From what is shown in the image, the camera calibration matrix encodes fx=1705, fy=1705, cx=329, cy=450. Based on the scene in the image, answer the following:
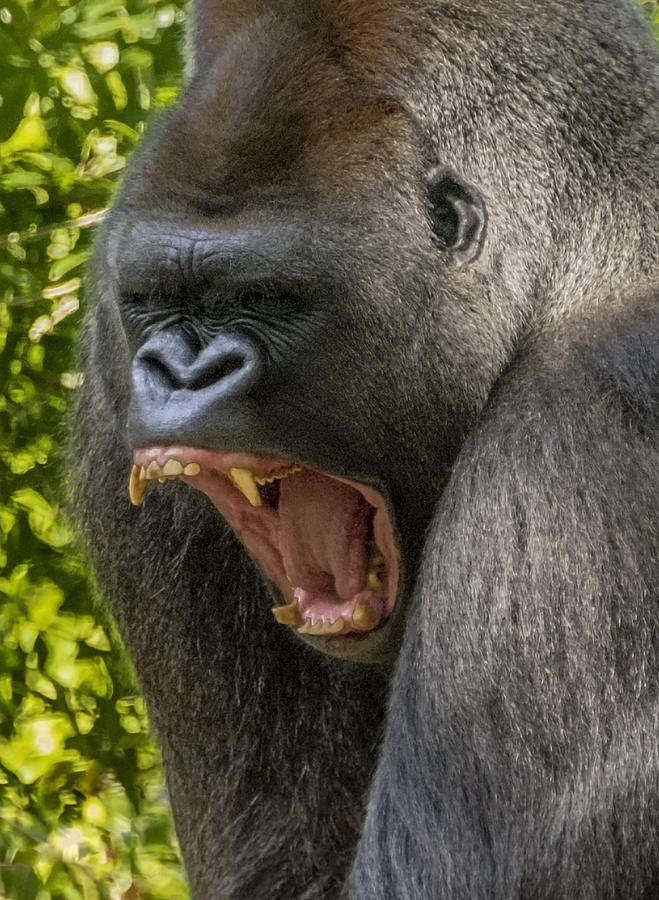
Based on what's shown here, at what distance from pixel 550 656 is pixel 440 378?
0.54m

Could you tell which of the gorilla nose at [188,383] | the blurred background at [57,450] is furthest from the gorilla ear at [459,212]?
the blurred background at [57,450]

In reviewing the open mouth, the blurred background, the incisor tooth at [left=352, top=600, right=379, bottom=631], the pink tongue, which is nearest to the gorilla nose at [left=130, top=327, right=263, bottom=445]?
the open mouth

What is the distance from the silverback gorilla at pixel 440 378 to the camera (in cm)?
265

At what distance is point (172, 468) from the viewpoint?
272 cm

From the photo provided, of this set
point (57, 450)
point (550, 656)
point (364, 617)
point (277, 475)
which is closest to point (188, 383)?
point (277, 475)

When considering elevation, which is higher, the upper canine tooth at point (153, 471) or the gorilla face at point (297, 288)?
the gorilla face at point (297, 288)

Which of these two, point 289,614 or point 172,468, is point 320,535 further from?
point 172,468

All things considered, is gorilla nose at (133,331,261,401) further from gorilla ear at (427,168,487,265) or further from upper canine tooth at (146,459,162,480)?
gorilla ear at (427,168,487,265)

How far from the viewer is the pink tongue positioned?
3.07 meters

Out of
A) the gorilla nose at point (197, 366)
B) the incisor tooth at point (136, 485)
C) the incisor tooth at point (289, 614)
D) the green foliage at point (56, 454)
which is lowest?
the green foliage at point (56, 454)

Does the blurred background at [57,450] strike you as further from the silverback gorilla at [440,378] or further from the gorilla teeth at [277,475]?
the gorilla teeth at [277,475]

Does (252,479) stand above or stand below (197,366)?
below

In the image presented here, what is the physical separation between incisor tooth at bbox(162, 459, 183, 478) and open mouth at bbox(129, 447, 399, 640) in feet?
0.76

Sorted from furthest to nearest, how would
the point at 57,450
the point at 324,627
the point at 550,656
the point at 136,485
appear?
the point at 57,450 < the point at 324,627 < the point at 136,485 < the point at 550,656
